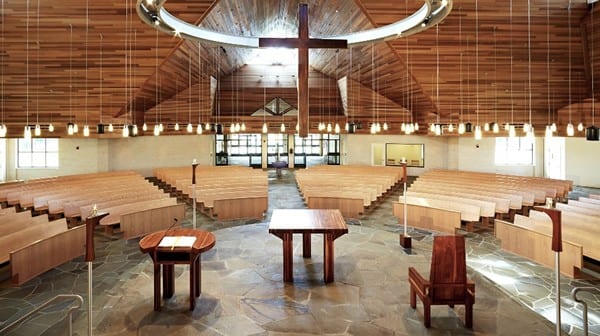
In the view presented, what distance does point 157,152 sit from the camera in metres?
16.3

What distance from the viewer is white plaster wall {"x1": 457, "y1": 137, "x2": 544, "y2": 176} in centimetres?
1608

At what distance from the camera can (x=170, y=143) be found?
1667 centimetres

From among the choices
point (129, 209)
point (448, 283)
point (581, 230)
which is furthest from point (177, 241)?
point (581, 230)

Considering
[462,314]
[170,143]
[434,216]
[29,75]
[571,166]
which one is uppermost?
[29,75]

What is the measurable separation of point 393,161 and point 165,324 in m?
17.8

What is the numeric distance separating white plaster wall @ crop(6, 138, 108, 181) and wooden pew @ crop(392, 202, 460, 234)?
1260cm

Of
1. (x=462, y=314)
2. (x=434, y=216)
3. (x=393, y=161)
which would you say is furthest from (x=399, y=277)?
(x=393, y=161)

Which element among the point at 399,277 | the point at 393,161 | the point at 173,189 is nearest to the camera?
the point at 399,277

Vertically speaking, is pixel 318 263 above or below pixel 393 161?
below

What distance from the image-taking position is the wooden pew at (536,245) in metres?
5.79

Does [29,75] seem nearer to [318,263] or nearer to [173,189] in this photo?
[173,189]

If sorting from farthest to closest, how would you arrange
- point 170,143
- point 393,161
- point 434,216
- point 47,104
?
point 393,161
point 170,143
point 47,104
point 434,216

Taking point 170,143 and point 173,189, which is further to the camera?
point 170,143

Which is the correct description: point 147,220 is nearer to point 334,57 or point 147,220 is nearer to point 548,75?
point 334,57
